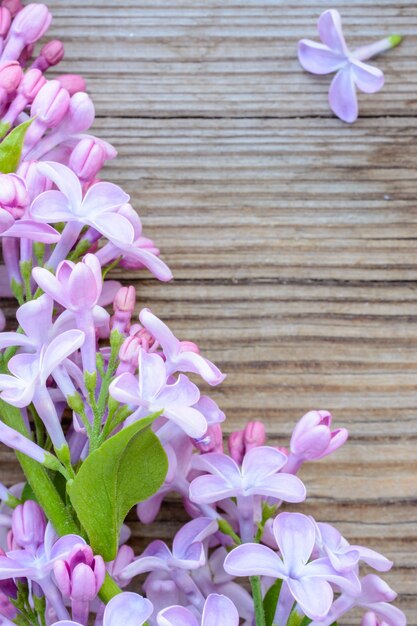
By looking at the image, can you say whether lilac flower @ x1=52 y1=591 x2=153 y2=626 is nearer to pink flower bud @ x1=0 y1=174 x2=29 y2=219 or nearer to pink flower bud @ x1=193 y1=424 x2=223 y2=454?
pink flower bud @ x1=193 y1=424 x2=223 y2=454

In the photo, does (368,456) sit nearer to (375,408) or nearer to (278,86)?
(375,408)

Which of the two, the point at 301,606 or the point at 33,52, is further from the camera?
the point at 33,52

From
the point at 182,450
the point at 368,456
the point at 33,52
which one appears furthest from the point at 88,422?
the point at 33,52

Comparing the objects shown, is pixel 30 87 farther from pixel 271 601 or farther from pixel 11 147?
pixel 271 601

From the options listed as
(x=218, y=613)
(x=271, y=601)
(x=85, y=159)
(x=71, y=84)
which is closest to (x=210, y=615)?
(x=218, y=613)

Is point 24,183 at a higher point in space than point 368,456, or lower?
higher

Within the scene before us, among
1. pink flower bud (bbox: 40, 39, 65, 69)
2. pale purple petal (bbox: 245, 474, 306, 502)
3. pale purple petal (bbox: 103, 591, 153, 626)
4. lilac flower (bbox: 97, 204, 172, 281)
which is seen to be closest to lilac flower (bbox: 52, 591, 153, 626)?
pale purple petal (bbox: 103, 591, 153, 626)
